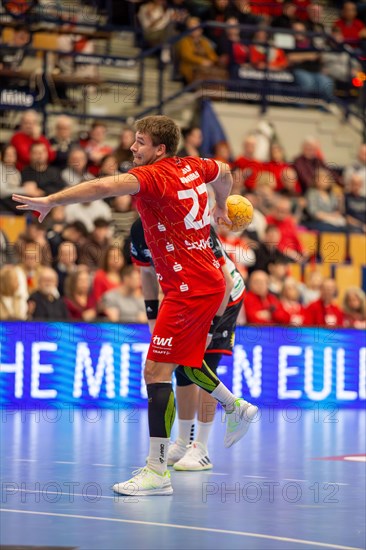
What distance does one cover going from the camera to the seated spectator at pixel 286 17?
22266 mm

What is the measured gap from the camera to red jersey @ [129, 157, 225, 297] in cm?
781

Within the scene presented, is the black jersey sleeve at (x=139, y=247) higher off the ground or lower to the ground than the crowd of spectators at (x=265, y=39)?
lower

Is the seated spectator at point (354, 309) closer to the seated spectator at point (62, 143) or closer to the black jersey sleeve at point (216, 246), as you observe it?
the seated spectator at point (62, 143)

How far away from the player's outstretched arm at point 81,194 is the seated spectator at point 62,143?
30.8 feet

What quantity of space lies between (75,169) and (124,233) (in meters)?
1.10

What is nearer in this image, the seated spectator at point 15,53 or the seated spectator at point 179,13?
the seated spectator at point 15,53

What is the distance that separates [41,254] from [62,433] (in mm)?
3844

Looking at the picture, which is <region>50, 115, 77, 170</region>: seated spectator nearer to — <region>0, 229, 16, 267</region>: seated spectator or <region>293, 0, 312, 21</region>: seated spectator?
<region>0, 229, 16, 267</region>: seated spectator

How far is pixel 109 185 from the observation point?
23.9 ft

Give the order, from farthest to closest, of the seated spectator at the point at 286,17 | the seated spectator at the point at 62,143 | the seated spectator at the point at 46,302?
the seated spectator at the point at 286,17 < the seated spectator at the point at 62,143 < the seated spectator at the point at 46,302

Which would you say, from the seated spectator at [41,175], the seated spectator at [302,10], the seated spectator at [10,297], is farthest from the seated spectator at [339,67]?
the seated spectator at [10,297]

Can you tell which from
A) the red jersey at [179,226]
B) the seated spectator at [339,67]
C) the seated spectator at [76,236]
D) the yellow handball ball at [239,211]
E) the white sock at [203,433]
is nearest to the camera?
the red jersey at [179,226]

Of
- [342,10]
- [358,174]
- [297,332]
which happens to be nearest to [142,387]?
[297,332]

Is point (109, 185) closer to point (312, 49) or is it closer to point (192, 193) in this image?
point (192, 193)
